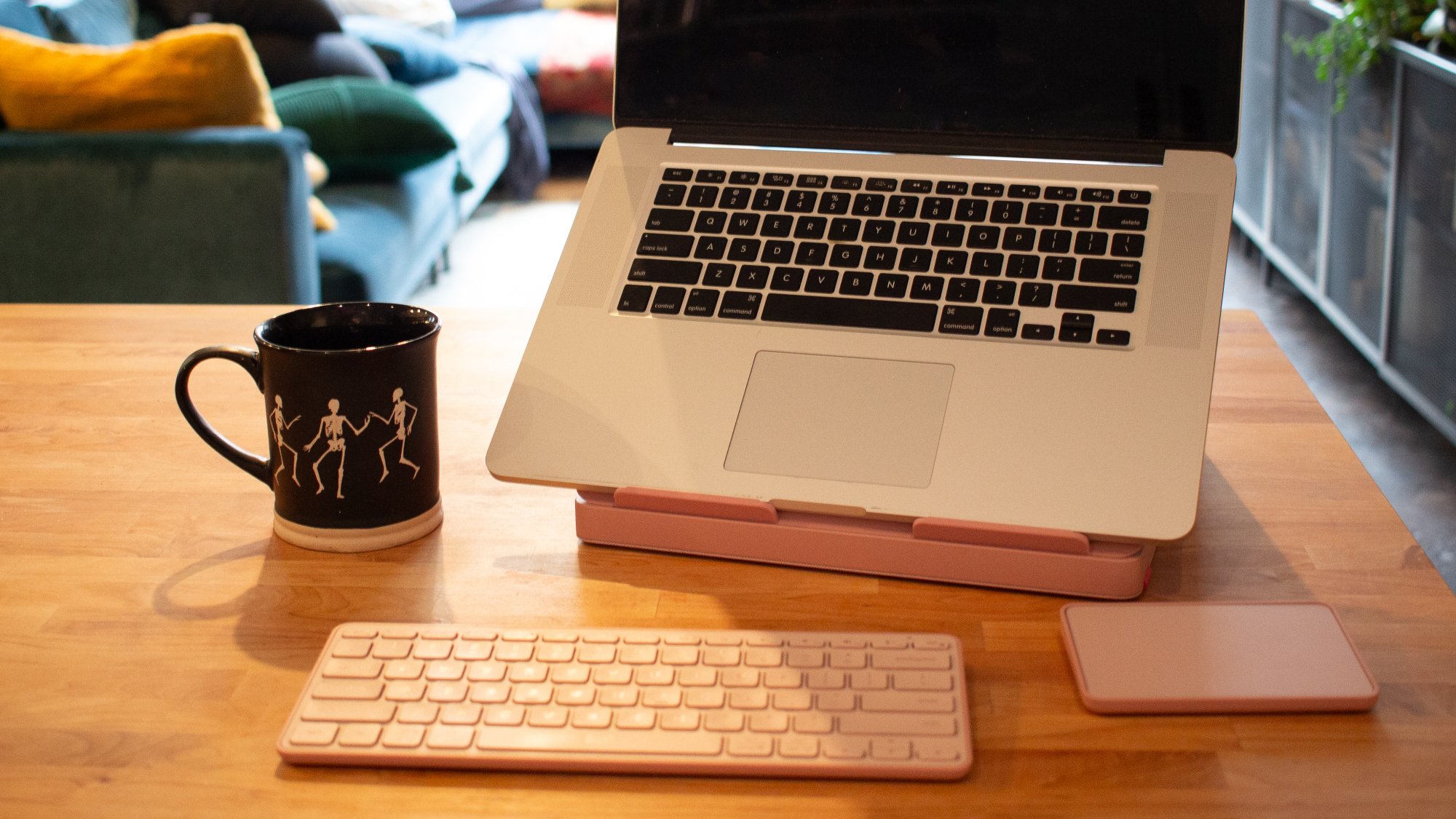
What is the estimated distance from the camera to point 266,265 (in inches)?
77.3

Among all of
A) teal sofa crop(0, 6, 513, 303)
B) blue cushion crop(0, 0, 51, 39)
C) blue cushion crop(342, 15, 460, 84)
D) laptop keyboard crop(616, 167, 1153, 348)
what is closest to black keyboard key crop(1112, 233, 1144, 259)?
laptop keyboard crop(616, 167, 1153, 348)

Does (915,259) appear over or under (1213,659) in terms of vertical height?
over

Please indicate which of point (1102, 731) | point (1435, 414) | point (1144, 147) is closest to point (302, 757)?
point (1102, 731)

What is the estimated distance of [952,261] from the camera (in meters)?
0.65

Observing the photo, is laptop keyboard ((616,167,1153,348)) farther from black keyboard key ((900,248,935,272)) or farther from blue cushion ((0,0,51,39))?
blue cushion ((0,0,51,39))

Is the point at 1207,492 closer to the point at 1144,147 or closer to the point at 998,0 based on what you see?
the point at 1144,147

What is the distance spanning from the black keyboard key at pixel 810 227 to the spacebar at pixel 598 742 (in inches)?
12.4

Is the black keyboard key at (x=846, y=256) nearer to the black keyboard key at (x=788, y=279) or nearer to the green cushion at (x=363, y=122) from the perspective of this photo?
the black keyboard key at (x=788, y=279)

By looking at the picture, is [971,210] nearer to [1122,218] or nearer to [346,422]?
[1122,218]

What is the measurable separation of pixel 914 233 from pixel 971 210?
0.11ft

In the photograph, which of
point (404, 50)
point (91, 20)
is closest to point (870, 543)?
point (91, 20)

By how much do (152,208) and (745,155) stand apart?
5.09 feet

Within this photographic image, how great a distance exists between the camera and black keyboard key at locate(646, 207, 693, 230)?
2.25 feet

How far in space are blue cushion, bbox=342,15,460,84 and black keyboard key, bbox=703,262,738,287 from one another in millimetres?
2875
